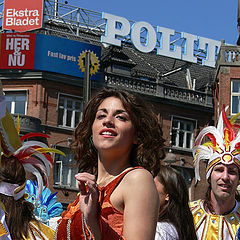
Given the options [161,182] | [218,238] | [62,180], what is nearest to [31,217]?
[161,182]

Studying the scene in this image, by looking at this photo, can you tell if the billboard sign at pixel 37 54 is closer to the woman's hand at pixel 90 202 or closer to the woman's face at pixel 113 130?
the woman's face at pixel 113 130

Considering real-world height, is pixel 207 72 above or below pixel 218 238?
above

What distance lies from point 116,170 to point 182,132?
3099 cm

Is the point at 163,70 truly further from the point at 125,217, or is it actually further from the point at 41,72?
the point at 125,217

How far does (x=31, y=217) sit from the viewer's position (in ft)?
18.6

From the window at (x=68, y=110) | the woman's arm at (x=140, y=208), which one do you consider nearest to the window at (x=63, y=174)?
the window at (x=68, y=110)

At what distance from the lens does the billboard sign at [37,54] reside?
3092 cm

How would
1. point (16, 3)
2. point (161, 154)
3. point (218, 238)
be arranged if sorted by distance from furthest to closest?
point (16, 3) → point (218, 238) → point (161, 154)

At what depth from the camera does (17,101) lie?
31078 mm

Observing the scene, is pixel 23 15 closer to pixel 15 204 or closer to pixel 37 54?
pixel 37 54

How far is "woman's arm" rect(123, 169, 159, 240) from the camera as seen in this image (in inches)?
129

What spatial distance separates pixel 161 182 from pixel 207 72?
34.8 meters

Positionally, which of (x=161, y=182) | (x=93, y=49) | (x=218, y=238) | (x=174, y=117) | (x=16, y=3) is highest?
(x=16, y=3)

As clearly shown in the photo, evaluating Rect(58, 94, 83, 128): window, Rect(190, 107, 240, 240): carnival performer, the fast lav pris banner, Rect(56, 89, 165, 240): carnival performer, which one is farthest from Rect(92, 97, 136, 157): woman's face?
Rect(58, 94, 83, 128): window
